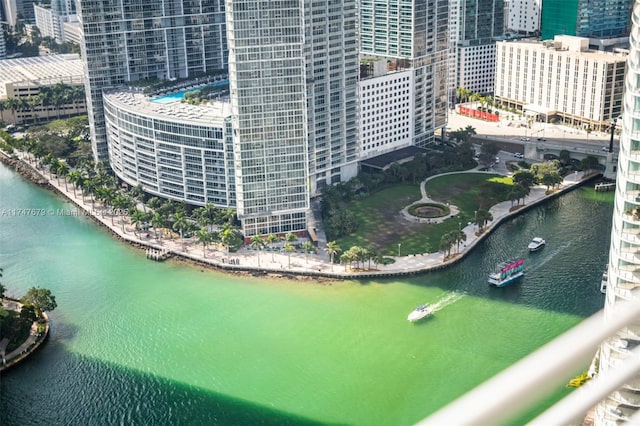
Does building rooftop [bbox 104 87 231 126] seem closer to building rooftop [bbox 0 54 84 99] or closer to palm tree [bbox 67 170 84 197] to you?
palm tree [bbox 67 170 84 197]

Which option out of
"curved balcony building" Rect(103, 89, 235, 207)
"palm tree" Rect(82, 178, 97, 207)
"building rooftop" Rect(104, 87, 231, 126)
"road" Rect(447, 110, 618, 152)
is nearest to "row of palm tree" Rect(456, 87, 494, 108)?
"road" Rect(447, 110, 618, 152)

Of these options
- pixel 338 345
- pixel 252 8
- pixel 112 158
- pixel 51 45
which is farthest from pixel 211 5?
pixel 51 45

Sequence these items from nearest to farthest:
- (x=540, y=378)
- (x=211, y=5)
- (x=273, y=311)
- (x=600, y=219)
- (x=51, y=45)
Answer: (x=540, y=378) → (x=273, y=311) → (x=600, y=219) → (x=211, y=5) → (x=51, y=45)

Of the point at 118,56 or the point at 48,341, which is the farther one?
the point at 118,56

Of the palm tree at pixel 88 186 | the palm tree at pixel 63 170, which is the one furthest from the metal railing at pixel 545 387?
the palm tree at pixel 63 170

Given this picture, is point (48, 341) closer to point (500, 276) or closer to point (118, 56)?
point (500, 276)

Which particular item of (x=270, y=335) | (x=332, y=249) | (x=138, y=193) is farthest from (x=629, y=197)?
(x=138, y=193)
